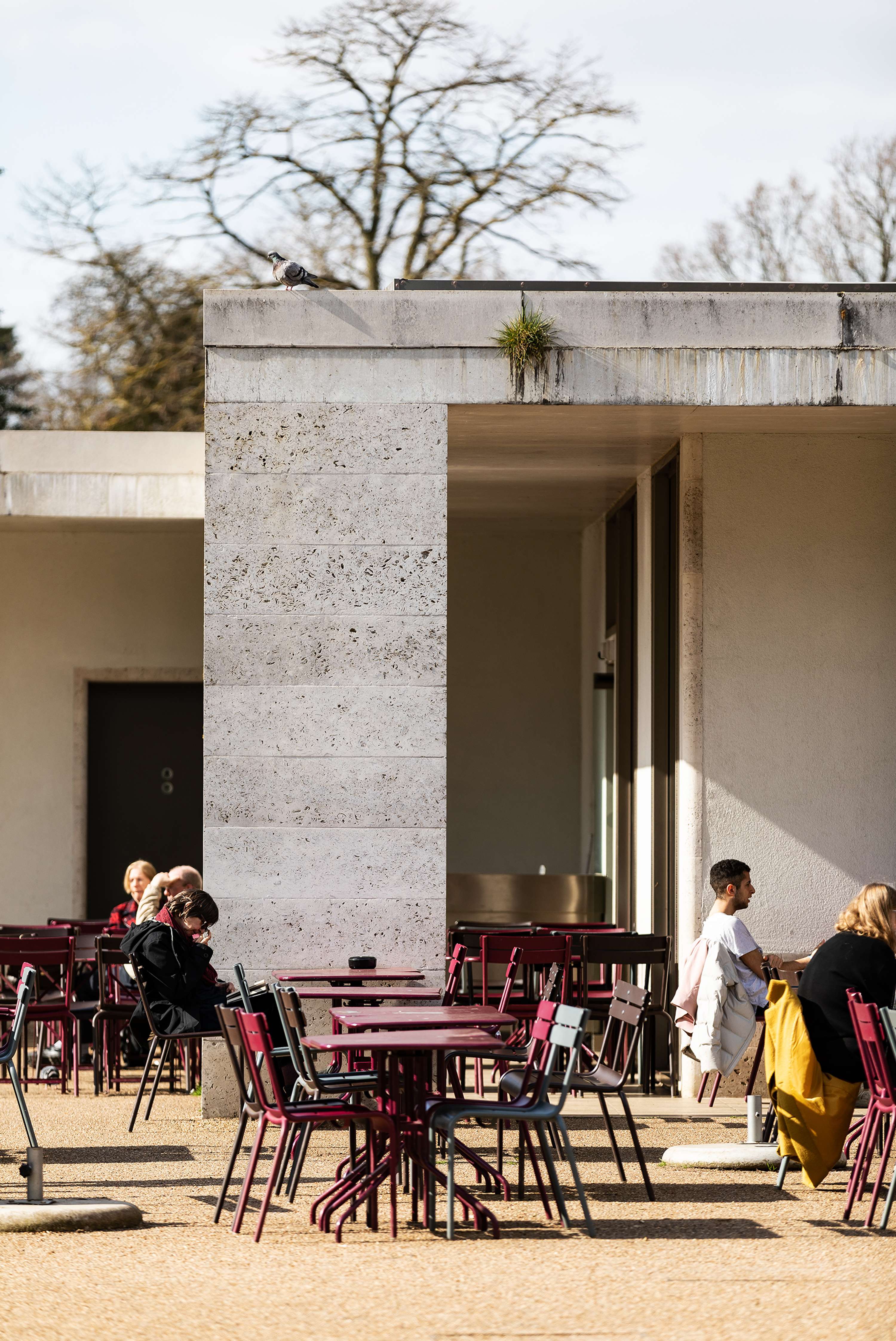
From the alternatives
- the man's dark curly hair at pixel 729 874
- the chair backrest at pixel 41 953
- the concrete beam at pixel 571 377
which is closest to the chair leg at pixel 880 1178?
the man's dark curly hair at pixel 729 874

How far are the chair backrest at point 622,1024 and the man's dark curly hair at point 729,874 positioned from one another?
74 centimetres

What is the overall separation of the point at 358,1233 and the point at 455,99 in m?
17.1

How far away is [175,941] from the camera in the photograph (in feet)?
26.3

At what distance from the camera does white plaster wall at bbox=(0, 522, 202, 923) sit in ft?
43.3

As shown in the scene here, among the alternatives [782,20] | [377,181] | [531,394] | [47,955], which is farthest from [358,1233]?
[782,20]

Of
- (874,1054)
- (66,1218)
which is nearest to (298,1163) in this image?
(66,1218)

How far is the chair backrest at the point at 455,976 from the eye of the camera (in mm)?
8180

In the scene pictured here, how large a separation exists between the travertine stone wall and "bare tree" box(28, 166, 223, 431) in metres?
13.2

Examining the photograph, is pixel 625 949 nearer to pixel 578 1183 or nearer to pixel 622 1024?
pixel 622 1024

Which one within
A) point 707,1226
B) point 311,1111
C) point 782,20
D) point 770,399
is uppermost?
point 782,20

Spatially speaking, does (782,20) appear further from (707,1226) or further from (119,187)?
(707,1226)

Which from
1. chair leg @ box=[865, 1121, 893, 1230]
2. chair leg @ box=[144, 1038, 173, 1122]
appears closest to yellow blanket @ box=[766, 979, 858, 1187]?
chair leg @ box=[865, 1121, 893, 1230]

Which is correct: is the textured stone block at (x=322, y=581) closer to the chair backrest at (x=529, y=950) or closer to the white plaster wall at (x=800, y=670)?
the chair backrest at (x=529, y=950)

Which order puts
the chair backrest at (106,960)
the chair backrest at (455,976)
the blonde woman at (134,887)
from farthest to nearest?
the blonde woman at (134,887) → the chair backrest at (106,960) → the chair backrest at (455,976)
